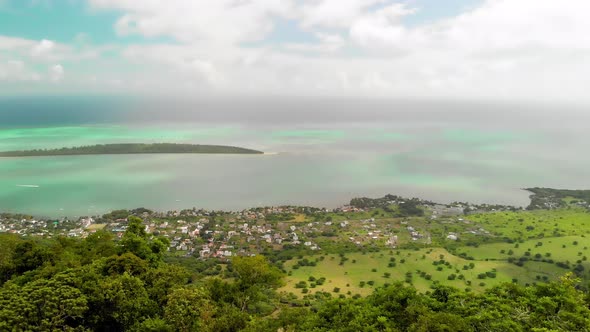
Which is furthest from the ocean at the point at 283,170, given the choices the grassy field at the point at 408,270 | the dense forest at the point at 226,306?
the dense forest at the point at 226,306

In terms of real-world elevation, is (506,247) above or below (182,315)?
below

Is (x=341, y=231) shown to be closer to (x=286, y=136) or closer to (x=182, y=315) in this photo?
(x=182, y=315)

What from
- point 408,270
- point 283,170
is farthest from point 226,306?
point 283,170

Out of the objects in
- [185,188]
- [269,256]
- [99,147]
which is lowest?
[269,256]

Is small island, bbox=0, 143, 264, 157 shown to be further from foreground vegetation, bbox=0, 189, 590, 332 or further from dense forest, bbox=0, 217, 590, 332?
dense forest, bbox=0, 217, 590, 332

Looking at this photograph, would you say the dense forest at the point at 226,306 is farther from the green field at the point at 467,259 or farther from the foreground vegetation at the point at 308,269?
the green field at the point at 467,259

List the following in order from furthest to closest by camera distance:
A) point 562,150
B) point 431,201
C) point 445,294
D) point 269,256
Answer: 1. point 562,150
2. point 431,201
3. point 269,256
4. point 445,294

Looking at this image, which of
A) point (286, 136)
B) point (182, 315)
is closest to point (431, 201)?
point (182, 315)

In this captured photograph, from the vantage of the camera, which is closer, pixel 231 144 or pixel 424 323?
pixel 424 323
